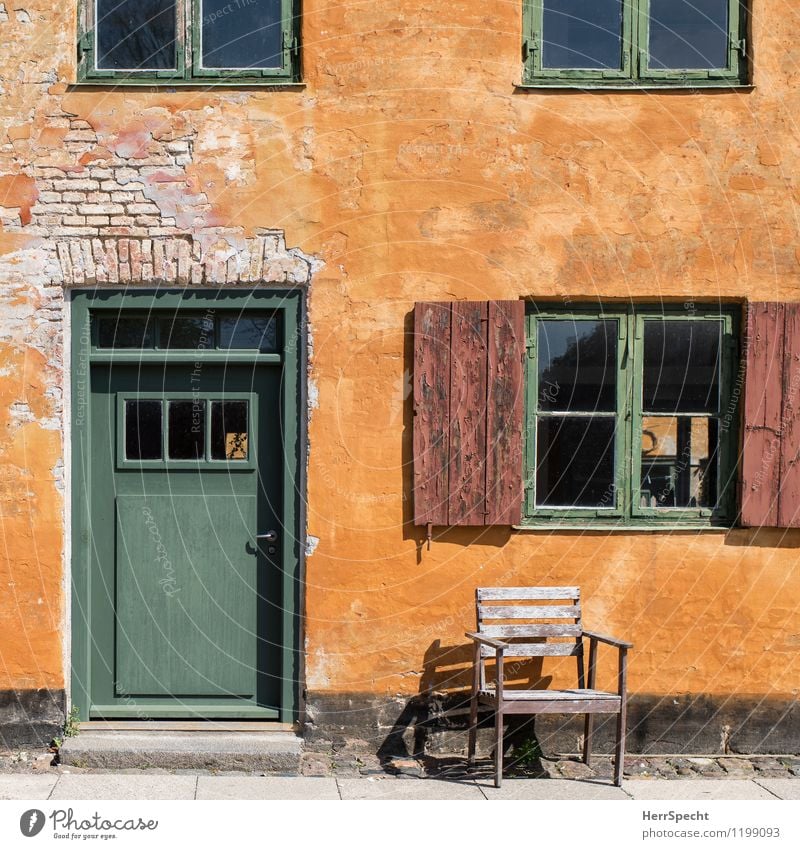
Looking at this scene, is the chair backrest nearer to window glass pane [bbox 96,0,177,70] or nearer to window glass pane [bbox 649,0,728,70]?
window glass pane [bbox 649,0,728,70]

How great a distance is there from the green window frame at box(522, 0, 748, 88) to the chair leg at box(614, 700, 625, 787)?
3.67 m

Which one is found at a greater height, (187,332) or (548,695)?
(187,332)

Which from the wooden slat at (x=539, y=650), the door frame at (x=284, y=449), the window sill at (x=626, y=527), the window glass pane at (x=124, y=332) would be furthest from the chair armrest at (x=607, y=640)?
the window glass pane at (x=124, y=332)

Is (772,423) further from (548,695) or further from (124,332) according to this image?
(124,332)

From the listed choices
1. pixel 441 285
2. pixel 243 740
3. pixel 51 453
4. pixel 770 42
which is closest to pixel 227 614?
pixel 243 740

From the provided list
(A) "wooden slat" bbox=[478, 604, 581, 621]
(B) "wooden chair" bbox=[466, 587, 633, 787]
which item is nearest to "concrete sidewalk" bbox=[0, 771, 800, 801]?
(B) "wooden chair" bbox=[466, 587, 633, 787]

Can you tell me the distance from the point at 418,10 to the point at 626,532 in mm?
3370

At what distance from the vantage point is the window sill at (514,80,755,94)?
23.1 ft

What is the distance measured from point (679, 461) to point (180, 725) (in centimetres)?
343

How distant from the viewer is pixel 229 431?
23.5ft

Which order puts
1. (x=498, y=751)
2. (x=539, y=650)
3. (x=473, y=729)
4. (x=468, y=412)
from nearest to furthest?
(x=498, y=751), (x=473, y=729), (x=539, y=650), (x=468, y=412)

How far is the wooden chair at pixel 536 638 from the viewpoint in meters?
6.55

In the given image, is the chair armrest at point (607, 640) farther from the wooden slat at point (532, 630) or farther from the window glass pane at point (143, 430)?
the window glass pane at point (143, 430)

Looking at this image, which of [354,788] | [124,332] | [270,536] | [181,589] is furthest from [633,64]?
[354,788]
